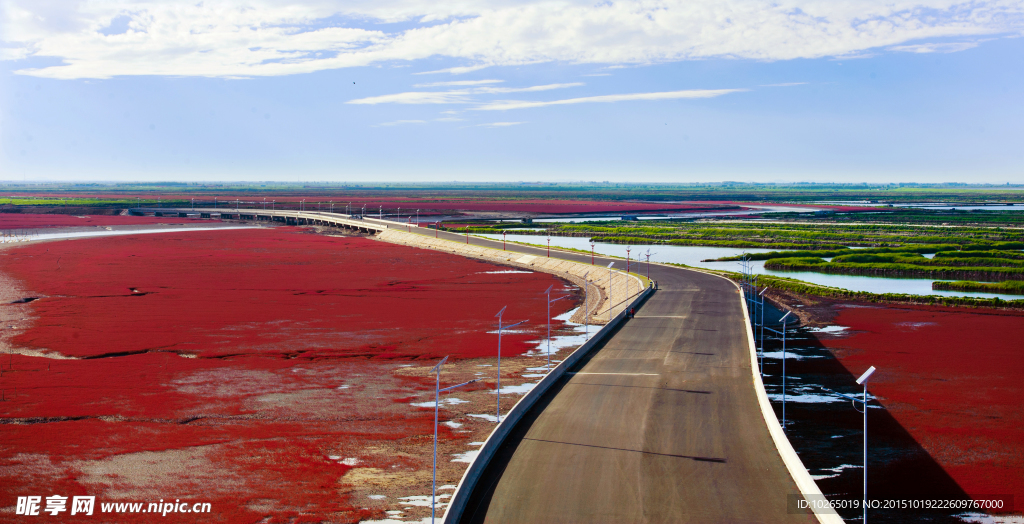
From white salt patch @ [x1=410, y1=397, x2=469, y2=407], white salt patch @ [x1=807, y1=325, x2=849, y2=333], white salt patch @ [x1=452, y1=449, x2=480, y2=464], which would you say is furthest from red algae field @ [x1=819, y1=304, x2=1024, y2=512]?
white salt patch @ [x1=410, y1=397, x2=469, y2=407]

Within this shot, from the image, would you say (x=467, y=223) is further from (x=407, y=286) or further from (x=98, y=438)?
(x=98, y=438)

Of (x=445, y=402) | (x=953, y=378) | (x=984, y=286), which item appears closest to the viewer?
(x=445, y=402)

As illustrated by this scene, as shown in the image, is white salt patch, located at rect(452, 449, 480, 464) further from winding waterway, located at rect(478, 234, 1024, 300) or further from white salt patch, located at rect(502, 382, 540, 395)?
winding waterway, located at rect(478, 234, 1024, 300)

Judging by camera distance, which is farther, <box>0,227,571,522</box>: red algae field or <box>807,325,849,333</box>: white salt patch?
<box>807,325,849,333</box>: white salt patch

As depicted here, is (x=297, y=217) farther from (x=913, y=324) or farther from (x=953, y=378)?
(x=953, y=378)

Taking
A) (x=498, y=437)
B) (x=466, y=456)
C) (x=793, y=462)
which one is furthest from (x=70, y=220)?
(x=793, y=462)
